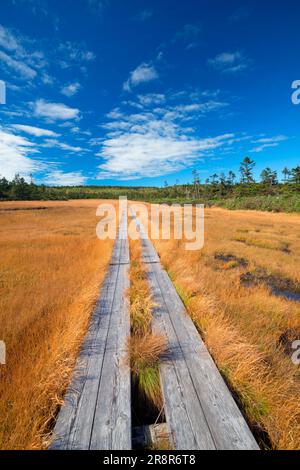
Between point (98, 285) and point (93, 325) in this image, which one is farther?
point (98, 285)

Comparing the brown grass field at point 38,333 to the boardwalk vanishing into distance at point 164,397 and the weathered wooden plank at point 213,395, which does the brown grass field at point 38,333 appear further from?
the weathered wooden plank at point 213,395

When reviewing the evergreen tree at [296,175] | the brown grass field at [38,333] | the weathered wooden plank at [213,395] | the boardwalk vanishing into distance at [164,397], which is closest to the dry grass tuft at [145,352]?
the boardwalk vanishing into distance at [164,397]

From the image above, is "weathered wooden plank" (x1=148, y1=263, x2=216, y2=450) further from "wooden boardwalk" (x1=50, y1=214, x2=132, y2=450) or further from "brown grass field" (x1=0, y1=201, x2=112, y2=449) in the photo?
"brown grass field" (x1=0, y1=201, x2=112, y2=449)

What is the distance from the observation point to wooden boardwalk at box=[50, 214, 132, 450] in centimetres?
197

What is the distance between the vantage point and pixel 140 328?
4.01 meters

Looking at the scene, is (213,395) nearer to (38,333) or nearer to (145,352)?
(145,352)

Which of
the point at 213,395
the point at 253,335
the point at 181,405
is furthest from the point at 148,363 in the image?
the point at 253,335

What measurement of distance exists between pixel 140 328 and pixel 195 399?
177cm

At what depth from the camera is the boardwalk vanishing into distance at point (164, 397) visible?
1972 mm

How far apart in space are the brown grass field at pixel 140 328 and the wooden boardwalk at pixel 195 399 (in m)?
0.30
